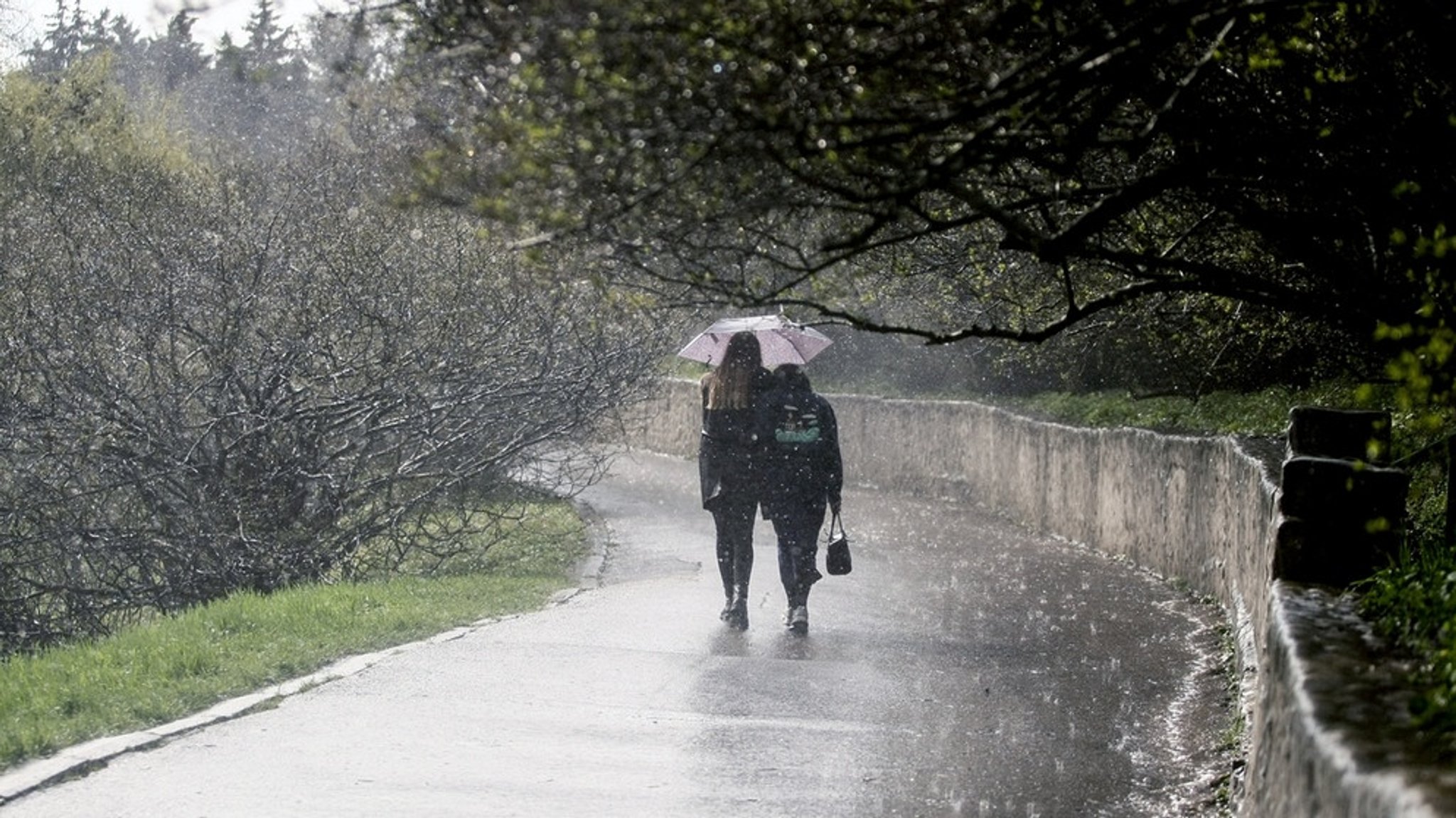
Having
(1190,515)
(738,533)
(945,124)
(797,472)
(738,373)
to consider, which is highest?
(945,124)

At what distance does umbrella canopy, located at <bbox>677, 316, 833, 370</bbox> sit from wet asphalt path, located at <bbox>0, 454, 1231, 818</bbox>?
74.6 inches

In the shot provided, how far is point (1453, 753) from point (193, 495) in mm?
13493

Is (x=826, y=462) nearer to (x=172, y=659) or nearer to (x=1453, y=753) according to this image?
(x=172, y=659)

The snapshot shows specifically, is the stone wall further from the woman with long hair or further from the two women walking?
the woman with long hair

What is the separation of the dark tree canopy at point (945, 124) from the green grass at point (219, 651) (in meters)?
3.05

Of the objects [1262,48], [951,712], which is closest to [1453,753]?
[1262,48]

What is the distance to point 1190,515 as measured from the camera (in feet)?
53.1

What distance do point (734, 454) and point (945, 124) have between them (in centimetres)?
758

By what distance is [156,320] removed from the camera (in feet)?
52.4

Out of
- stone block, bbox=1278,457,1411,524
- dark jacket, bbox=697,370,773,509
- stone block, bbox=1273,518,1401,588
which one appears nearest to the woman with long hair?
dark jacket, bbox=697,370,773,509

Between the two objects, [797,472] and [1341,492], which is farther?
[797,472]

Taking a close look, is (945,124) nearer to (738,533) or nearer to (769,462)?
(769,462)

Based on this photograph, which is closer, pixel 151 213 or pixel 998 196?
pixel 998 196

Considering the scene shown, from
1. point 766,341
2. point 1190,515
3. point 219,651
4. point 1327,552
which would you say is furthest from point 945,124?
point 1190,515
